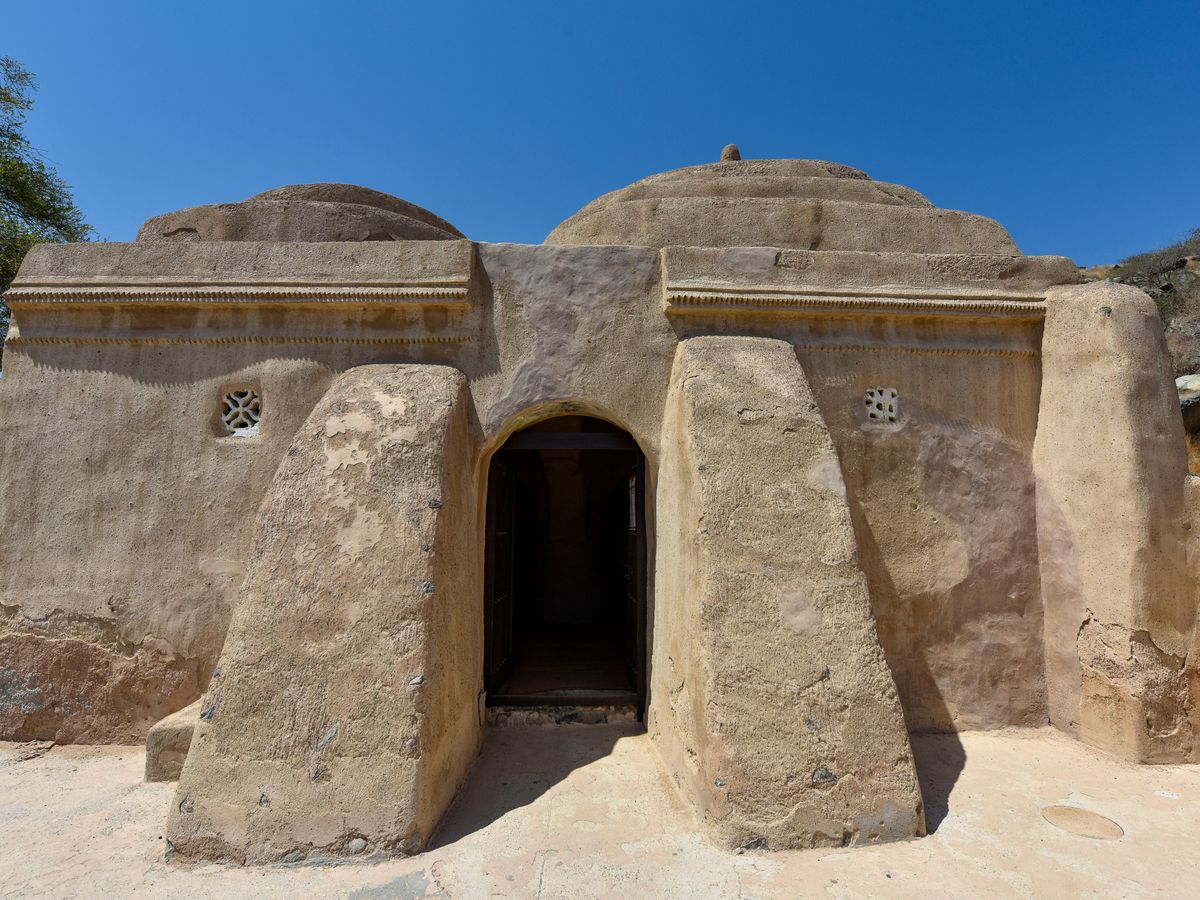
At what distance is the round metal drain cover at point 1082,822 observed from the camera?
294cm

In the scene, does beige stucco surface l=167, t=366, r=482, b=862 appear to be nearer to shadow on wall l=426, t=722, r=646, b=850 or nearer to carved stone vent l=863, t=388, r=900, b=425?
shadow on wall l=426, t=722, r=646, b=850

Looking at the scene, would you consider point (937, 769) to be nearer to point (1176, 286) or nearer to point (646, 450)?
point (646, 450)

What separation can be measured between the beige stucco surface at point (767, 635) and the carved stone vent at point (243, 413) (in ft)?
8.56

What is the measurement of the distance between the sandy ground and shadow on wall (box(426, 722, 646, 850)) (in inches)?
0.6

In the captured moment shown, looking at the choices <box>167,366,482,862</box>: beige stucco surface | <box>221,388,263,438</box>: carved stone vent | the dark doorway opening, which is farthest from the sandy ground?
<box>221,388,263,438</box>: carved stone vent

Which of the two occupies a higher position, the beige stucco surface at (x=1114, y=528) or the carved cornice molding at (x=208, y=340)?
the carved cornice molding at (x=208, y=340)

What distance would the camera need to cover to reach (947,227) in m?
4.62

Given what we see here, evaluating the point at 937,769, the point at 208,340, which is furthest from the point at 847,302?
the point at 208,340

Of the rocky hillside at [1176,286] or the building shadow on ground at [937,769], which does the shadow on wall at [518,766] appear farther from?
the rocky hillside at [1176,286]

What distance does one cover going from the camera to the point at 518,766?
3.62 meters

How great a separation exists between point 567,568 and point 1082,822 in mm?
5779

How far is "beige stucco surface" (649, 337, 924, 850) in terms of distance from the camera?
2.81 m

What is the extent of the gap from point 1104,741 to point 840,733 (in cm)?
210

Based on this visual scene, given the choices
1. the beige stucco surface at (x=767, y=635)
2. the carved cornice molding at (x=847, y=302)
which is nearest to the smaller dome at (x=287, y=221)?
the carved cornice molding at (x=847, y=302)
